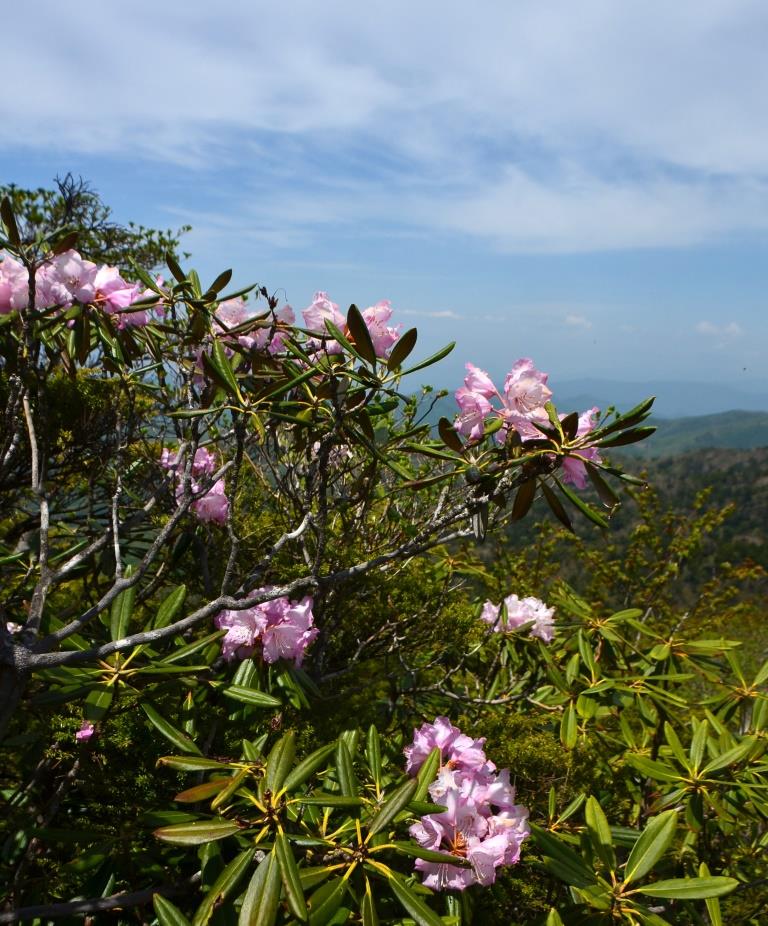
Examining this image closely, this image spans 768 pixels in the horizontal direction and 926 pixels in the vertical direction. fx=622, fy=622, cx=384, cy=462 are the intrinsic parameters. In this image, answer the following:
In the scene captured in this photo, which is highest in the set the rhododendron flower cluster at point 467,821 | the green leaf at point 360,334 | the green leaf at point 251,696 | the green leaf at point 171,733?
the green leaf at point 360,334

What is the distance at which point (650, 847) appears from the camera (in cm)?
165

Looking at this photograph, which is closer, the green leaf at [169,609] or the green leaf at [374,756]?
the green leaf at [374,756]

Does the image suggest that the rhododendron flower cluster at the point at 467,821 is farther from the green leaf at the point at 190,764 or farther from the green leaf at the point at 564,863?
the green leaf at the point at 190,764

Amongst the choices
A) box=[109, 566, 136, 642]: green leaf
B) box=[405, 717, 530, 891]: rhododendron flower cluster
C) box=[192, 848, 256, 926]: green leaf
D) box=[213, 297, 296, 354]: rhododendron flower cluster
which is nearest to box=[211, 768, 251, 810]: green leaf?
box=[192, 848, 256, 926]: green leaf

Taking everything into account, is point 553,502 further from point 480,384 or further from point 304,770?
point 304,770

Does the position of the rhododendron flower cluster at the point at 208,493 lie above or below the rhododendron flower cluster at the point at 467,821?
above

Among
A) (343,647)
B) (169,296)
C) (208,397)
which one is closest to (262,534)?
(343,647)

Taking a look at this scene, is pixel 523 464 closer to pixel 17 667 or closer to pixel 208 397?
pixel 208 397

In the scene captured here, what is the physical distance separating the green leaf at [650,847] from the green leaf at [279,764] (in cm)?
92

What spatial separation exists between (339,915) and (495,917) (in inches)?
39.5

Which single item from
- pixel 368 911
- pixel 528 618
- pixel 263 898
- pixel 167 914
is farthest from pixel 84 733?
pixel 528 618

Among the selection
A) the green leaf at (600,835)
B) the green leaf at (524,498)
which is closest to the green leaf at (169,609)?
the green leaf at (524,498)

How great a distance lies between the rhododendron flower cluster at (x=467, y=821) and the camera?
1.55 meters

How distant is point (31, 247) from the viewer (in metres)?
1.55
